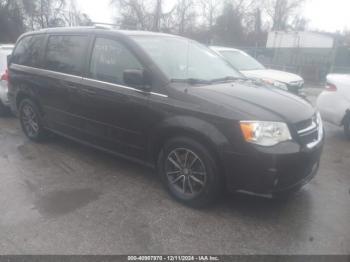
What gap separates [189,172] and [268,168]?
87cm

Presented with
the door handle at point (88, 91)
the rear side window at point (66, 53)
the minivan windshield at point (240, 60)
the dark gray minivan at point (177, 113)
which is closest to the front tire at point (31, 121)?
the dark gray minivan at point (177, 113)

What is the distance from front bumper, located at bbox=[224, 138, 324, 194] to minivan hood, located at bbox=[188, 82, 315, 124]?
30 cm

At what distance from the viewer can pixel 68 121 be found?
184 inches

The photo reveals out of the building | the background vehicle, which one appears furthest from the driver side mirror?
the building

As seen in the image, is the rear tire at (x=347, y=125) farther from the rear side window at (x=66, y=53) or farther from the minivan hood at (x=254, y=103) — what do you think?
the rear side window at (x=66, y=53)

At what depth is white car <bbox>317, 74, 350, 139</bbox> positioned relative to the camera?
590cm

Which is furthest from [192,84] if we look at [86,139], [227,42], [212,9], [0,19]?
[212,9]

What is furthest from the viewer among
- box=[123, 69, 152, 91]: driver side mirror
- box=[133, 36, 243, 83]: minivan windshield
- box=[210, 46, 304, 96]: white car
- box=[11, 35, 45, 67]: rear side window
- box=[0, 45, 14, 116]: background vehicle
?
box=[210, 46, 304, 96]: white car

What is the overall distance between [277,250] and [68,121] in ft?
10.8

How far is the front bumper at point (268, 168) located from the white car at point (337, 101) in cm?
330

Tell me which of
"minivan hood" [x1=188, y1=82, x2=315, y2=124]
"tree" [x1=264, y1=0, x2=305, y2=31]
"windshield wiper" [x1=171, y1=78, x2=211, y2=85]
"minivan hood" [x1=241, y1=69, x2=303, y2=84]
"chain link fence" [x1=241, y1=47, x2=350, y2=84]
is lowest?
"chain link fence" [x1=241, y1=47, x2=350, y2=84]

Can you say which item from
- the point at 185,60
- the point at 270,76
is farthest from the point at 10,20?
the point at 185,60

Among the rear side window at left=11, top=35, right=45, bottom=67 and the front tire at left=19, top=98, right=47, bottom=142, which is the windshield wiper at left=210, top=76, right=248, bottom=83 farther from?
the front tire at left=19, top=98, right=47, bottom=142

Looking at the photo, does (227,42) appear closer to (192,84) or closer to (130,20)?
(130,20)
